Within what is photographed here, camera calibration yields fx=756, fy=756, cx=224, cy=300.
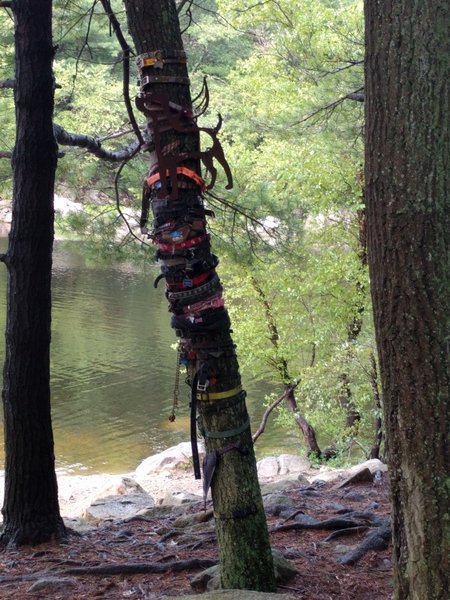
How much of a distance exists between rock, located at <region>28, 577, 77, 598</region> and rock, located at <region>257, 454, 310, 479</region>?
7003 mm

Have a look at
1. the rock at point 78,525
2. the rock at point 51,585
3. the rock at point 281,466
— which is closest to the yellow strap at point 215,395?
the rock at point 51,585

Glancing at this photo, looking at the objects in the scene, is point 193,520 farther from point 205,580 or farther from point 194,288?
point 194,288

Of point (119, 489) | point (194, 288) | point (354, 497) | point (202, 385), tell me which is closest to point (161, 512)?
point (354, 497)

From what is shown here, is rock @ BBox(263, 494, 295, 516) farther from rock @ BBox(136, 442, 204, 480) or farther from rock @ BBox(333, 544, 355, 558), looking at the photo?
rock @ BBox(136, 442, 204, 480)

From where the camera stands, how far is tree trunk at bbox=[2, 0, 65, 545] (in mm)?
4965

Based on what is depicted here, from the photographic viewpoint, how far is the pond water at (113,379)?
15.1 metres

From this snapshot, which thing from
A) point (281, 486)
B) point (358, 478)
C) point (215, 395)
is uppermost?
point (215, 395)

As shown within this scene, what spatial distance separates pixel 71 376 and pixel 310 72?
35.4 ft

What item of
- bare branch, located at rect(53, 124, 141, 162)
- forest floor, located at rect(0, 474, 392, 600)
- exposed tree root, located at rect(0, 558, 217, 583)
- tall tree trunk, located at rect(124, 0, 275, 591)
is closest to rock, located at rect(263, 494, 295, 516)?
forest floor, located at rect(0, 474, 392, 600)

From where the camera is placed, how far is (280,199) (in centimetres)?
1184

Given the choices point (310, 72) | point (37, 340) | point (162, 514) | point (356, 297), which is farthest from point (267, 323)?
point (37, 340)

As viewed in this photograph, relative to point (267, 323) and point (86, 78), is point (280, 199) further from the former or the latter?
point (86, 78)

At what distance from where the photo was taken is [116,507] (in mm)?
7879

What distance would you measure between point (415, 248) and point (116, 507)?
6.31m
